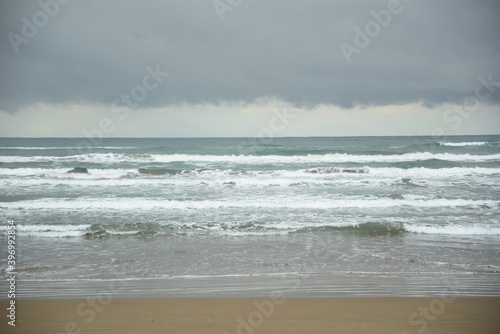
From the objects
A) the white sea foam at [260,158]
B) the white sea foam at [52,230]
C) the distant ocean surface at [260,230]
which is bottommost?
the white sea foam at [52,230]

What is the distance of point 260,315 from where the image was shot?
4562 mm

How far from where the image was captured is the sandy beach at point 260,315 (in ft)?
14.0

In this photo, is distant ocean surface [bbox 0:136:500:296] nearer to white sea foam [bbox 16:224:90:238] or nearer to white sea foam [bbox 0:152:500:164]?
white sea foam [bbox 16:224:90:238]

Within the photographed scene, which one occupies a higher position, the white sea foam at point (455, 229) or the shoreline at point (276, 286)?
the white sea foam at point (455, 229)

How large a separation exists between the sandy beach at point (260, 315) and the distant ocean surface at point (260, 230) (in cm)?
58

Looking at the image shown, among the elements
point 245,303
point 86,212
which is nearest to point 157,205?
point 86,212

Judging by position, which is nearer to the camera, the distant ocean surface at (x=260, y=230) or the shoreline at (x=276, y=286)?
the shoreline at (x=276, y=286)

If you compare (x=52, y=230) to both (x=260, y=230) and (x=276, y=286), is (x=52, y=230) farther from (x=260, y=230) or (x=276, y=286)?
(x=276, y=286)

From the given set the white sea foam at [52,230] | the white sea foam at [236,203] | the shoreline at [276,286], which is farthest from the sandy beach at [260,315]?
the white sea foam at [236,203]

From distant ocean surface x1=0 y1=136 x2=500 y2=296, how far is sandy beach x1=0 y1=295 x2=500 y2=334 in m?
0.58

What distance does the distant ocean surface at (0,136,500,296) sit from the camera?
20.4 ft

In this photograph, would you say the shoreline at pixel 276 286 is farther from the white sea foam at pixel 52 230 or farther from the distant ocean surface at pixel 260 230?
the white sea foam at pixel 52 230

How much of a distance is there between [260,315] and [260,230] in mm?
4472

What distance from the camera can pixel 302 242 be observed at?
8016 millimetres
